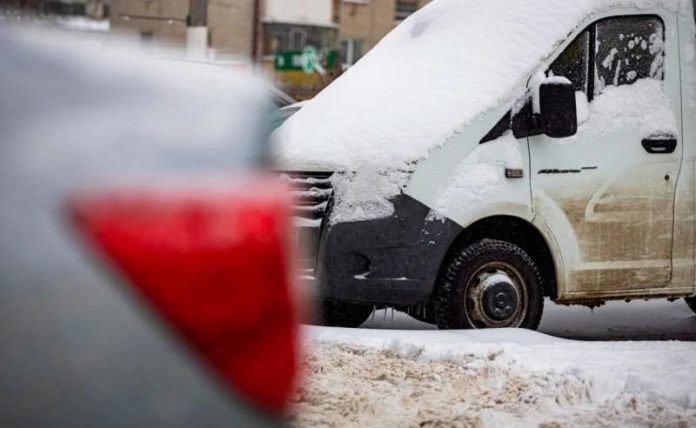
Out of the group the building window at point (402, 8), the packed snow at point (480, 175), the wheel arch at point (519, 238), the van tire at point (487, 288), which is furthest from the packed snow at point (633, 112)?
the building window at point (402, 8)

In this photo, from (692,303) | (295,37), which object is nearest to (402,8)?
(295,37)

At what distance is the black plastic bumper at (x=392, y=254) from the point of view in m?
6.18

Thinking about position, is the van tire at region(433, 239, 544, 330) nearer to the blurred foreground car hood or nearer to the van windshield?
the van windshield

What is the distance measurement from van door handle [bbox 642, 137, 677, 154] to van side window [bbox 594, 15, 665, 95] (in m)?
0.40

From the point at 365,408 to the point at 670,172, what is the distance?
9.73 feet

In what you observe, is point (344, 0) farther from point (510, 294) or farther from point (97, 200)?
point (97, 200)

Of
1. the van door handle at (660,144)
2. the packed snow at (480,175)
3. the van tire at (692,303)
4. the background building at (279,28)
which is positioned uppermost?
the background building at (279,28)

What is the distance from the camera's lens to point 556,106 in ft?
20.9

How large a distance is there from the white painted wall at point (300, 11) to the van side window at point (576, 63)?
3250 cm

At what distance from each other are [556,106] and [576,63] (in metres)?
0.52

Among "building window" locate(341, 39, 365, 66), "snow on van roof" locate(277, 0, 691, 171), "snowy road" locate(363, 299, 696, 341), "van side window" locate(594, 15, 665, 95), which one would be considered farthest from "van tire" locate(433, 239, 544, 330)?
"building window" locate(341, 39, 365, 66)

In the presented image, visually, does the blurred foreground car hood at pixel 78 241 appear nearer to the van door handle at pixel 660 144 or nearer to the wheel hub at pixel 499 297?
the wheel hub at pixel 499 297

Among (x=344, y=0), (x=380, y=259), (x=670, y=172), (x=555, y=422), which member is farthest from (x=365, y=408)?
(x=344, y=0)

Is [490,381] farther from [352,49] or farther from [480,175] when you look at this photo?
[352,49]
